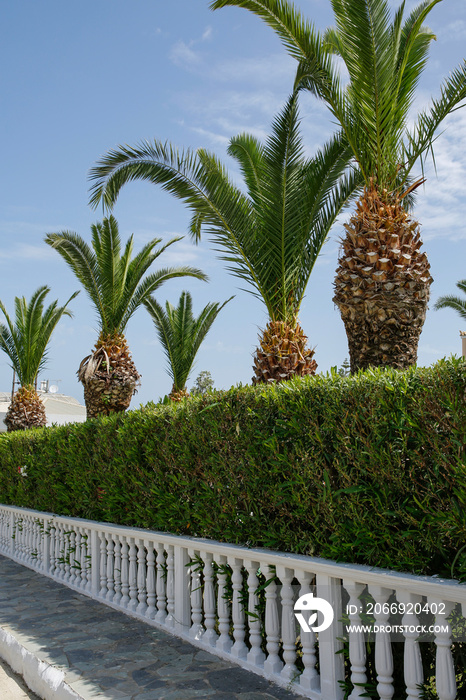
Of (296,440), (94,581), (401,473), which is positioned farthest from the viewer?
(94,581)

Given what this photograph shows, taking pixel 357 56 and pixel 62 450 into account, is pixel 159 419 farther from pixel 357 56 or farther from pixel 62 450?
pixel 357 56

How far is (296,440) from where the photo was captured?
435 cm

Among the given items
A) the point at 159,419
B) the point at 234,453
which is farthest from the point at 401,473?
the point at 159,419

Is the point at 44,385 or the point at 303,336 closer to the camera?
the point at 303,336

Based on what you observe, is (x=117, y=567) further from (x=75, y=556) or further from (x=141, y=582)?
(x=75, y=556)

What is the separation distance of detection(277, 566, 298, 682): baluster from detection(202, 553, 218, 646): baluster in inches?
39.4

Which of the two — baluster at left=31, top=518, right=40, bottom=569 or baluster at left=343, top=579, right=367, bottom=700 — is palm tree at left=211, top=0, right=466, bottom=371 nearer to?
baluster at left=343, top=579, right=367, bottom=700

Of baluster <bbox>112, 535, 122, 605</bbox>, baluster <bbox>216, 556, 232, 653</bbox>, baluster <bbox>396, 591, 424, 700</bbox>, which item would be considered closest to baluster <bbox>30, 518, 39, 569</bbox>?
baluster <bbox>112, 535, 122, 605</bbox>

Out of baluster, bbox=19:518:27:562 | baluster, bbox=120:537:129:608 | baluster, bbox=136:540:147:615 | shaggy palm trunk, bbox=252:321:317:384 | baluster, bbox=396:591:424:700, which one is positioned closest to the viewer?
baluster, bbox=396:591:424:700

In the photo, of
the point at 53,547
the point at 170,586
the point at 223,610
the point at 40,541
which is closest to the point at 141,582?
the point at 170,586

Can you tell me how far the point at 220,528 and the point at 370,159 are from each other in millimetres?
5025

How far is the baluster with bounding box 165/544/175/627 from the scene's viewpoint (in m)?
5.59

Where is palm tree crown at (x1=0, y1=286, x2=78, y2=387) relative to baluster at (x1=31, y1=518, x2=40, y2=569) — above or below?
above

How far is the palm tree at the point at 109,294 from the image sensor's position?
1446 centimetres
